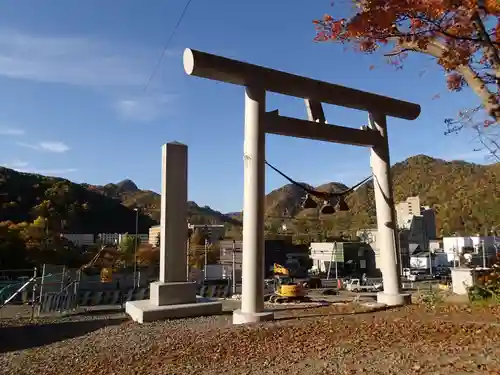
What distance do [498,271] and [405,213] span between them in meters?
59.7

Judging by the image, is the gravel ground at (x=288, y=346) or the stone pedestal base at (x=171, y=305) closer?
the gravel ground at (x=288, y=346)

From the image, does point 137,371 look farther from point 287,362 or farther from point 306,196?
point 306,196

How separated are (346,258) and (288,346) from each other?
38.5 m

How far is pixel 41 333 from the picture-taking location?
9703 millimetres

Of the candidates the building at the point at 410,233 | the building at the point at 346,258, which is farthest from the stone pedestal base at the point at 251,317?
the building at the point at 410,233

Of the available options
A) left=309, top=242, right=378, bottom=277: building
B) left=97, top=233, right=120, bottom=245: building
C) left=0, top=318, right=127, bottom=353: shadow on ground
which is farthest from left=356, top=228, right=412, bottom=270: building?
left=0, top=318, right=127, bottom=353: shadow on ground

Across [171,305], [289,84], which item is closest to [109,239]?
[171,305]

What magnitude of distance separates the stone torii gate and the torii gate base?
72.4 inches

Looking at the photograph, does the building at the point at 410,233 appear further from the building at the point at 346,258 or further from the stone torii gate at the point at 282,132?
the stone torii gate at the point at 282,132

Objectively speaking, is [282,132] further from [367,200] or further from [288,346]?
[367,200]

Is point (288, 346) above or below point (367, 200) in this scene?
below

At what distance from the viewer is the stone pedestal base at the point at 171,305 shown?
30.5 ft

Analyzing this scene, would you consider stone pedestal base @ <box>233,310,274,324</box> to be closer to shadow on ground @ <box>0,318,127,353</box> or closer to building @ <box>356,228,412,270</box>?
shadow on ground @ <box>0,318,127,353</box>

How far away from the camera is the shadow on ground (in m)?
8.42
